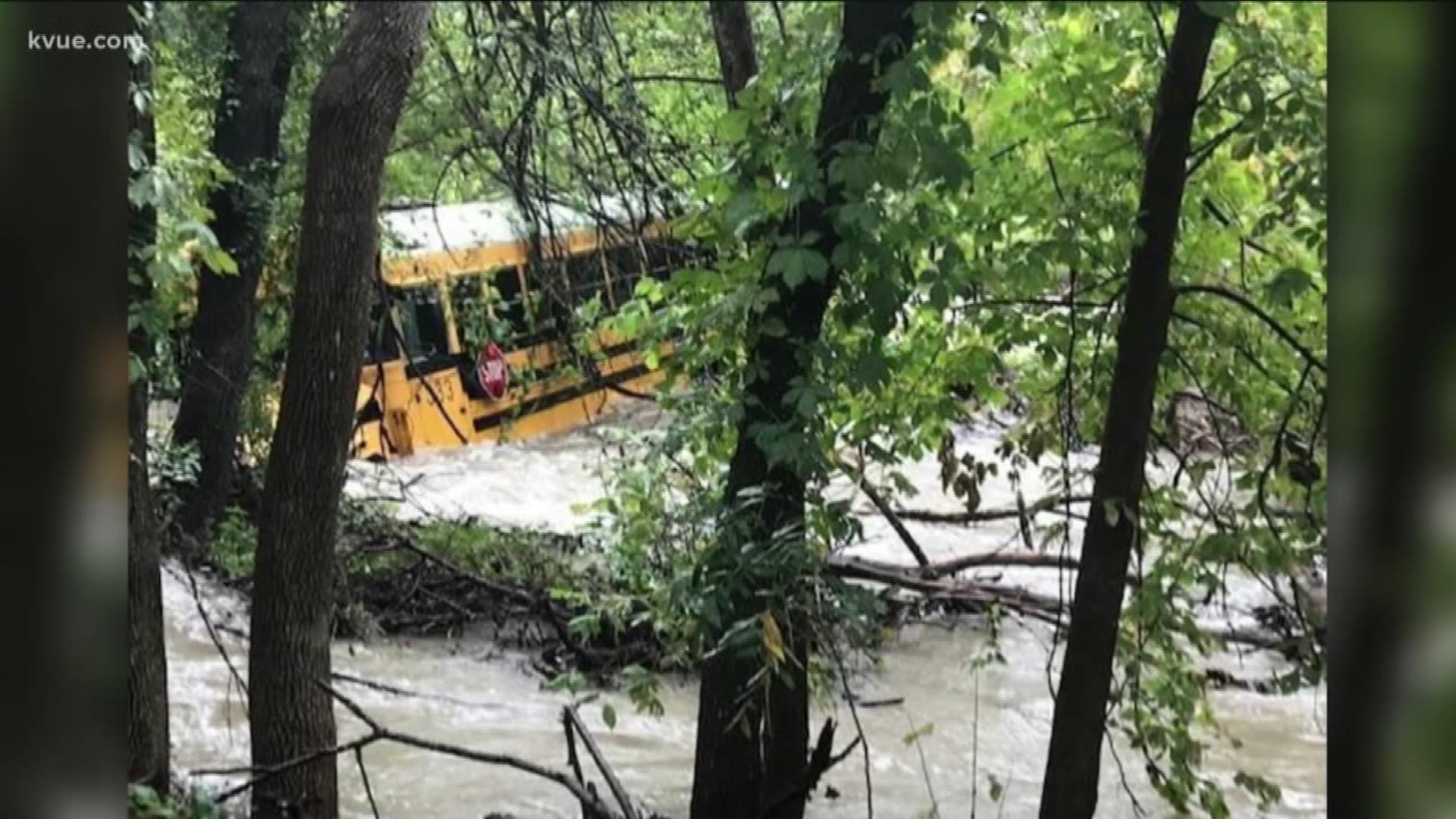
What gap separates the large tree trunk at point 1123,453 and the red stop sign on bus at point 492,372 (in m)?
5.40

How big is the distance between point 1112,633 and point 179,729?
3.95m

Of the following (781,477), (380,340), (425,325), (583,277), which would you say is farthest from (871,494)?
(425,325)

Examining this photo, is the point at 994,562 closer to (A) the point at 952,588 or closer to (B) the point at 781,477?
(A) the point at 952,588

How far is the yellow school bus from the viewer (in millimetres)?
5316

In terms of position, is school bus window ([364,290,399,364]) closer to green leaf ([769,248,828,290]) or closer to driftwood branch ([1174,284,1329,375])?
green leaf ([769,248,828,290])

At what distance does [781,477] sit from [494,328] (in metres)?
4.68

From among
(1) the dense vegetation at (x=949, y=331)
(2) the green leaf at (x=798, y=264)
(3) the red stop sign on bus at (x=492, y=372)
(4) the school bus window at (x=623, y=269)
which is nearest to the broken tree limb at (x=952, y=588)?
(1) the dense vegetation at (x=949, y=331)

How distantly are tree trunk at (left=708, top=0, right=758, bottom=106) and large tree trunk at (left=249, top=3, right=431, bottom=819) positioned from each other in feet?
2.99

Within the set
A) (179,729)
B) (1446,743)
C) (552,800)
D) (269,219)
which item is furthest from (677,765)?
(1446,743)

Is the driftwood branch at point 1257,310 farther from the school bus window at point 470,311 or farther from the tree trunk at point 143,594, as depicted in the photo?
the school bus window at point 470,311

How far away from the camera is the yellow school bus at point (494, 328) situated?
5.32m

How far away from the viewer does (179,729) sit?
5.32 meters

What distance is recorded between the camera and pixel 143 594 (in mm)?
3578

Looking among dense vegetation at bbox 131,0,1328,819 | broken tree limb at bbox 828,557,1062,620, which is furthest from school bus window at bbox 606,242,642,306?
broken tree limb at bbox 828,557,1062,620
